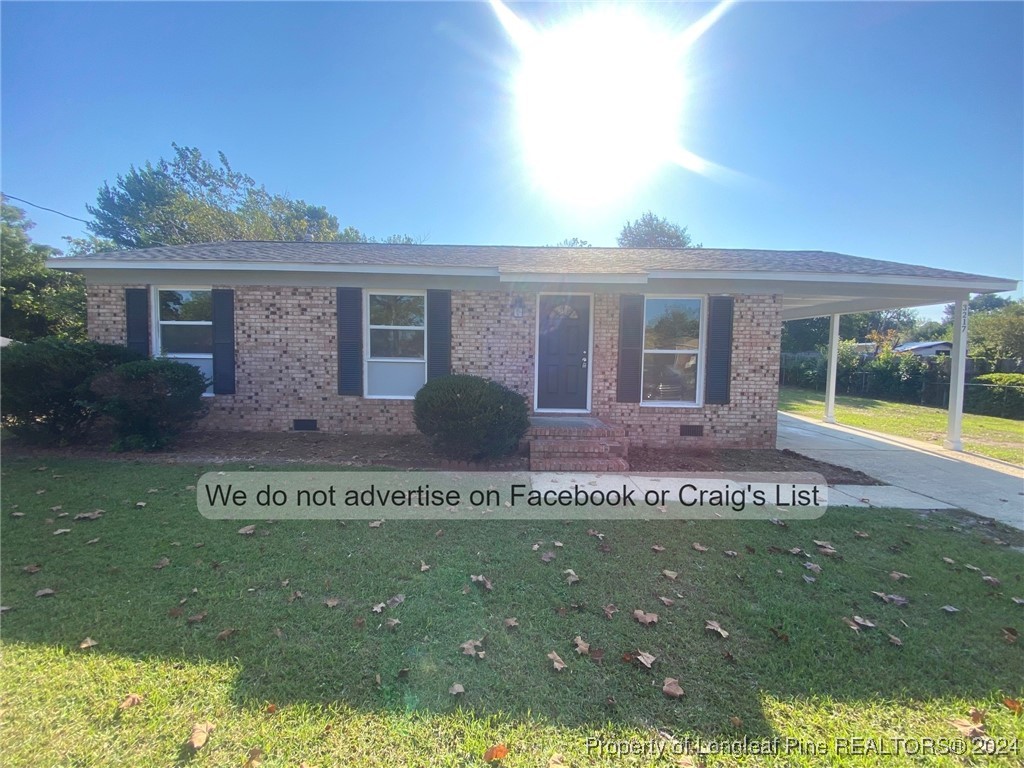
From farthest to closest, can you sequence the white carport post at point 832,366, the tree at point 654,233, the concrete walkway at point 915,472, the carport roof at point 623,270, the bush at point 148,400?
the tree at point 654,233 → the white carport post at point 832,366 → the carport roof at point 623,270 → the bush at point 148,400 → the concrete walkway at point 915,472

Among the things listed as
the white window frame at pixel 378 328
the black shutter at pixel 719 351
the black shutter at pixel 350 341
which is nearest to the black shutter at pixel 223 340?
the black shutter at pixel 350 341

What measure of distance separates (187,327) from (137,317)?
0.79 m

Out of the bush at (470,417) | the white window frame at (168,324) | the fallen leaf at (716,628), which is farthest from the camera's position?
the white window frame at (168,324)

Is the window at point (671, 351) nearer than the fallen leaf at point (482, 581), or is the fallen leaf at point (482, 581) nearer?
the fallen leaf at point (482, 581)

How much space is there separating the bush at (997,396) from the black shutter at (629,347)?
13252mm

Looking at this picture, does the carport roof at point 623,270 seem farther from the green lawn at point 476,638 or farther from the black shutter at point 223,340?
the green lawn at point 476,638

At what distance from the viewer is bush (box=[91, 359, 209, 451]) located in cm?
593

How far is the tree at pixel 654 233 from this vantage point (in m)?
29.8

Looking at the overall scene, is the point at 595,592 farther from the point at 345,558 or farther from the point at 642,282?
the point at 642,282

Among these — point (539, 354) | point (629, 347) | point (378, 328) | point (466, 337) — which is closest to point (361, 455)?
point (378, 328)

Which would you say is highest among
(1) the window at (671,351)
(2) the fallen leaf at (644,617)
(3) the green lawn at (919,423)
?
(1) the window at (671,351)

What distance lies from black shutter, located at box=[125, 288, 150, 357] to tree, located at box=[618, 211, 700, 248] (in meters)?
28.8

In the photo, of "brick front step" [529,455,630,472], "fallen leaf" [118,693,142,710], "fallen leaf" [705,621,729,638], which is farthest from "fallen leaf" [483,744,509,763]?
"brick front step" [529,455,630,472]

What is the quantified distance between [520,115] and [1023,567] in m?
10.4
